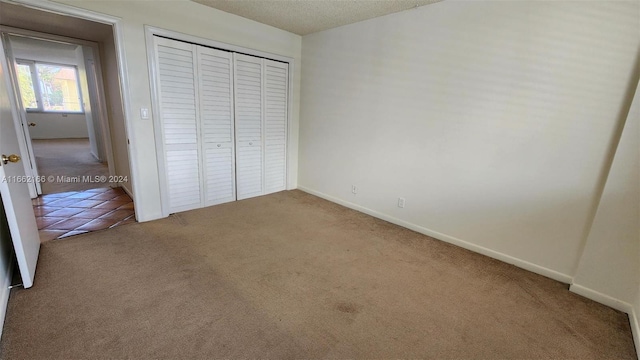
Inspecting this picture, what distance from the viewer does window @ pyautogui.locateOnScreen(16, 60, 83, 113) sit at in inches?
306

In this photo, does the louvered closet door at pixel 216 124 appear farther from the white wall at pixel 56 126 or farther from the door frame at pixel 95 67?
the white wall at pixel 56 126

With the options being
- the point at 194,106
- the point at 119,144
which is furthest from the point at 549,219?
the point at 119,144

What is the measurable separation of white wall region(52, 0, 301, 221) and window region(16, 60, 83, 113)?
823cm

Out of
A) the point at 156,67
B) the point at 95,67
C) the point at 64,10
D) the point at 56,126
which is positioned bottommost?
the point at 56,126

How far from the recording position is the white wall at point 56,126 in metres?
8.38

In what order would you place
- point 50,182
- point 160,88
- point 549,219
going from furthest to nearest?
point 50,182 < point 160,88 < point 549,219

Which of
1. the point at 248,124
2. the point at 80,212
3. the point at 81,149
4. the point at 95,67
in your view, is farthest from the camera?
the point at 81,149

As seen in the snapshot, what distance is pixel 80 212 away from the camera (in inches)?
126

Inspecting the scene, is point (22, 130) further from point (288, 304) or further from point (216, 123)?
point (288, 304)

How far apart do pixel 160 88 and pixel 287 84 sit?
171 centimetres

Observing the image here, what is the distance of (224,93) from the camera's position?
11.0 feet

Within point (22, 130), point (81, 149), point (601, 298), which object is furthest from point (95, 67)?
point (601, 298)

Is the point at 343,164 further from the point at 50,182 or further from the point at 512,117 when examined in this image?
the point at 50,182

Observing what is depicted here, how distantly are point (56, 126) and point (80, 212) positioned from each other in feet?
26.7
